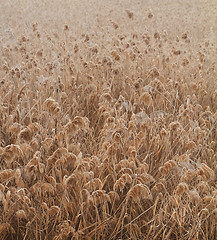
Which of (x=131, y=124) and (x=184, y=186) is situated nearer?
(x=184, y=186)

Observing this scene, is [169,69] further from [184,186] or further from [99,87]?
[184,186]

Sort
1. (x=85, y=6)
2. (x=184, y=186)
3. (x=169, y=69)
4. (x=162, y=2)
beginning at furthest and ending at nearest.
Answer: (x=162, y=2), (x=85, y=6), (x=169, y=69), (x=184, y=186)

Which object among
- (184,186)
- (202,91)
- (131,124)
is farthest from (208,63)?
(184,186)

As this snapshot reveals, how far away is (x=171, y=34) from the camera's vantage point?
6.52m

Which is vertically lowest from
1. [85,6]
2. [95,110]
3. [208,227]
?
[208,227]

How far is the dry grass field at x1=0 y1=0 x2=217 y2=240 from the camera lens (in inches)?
57.3

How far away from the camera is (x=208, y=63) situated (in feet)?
13.3

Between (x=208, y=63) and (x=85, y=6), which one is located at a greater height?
(x=85, y=6)

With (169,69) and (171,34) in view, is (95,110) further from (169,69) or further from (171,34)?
(171,34)

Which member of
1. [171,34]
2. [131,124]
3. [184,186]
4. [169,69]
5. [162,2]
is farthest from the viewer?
[162,2]

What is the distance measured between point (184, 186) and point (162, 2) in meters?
10.8

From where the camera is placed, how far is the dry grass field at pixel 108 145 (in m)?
1.46

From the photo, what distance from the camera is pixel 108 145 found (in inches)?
68.9

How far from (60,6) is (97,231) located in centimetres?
971
